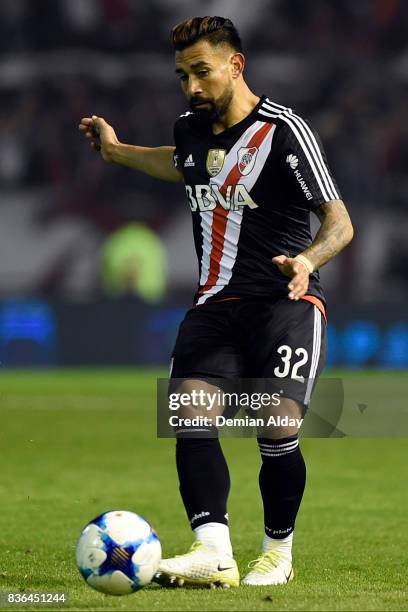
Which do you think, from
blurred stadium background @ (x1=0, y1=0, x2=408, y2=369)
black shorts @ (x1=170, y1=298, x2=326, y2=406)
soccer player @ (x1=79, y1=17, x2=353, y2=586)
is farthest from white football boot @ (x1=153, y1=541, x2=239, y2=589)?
blurred stadium background @ (x1=0, y1=0, x2=408, y2=369)

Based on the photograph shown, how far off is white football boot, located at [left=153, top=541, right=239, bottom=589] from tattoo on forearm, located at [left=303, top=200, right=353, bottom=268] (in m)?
1.19

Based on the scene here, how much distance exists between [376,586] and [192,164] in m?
1.88

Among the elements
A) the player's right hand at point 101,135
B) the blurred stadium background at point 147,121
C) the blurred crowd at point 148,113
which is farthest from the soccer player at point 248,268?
the blurred crowd at point 148,113

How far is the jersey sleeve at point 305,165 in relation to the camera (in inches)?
213

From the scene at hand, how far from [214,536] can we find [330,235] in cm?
125

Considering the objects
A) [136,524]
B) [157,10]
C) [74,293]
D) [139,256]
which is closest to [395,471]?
[136,524]

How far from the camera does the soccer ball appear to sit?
4.80m

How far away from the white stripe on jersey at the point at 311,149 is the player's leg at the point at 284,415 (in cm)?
48

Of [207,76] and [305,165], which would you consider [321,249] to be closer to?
[305,165]

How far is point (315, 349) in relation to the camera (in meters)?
5.52

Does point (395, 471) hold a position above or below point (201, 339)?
below

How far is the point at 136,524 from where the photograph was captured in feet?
16.3

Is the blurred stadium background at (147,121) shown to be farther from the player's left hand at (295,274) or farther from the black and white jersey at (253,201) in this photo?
the player's left hand at (295,274)

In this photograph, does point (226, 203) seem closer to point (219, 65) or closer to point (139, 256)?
point (219, 65)
